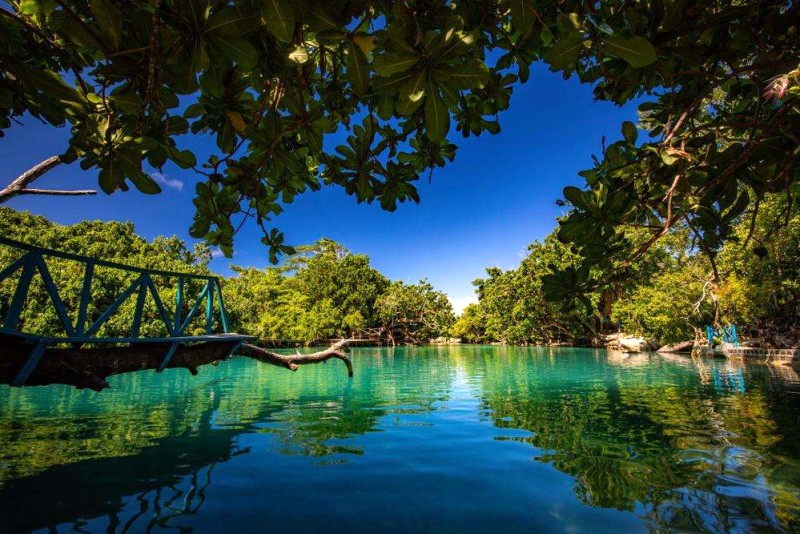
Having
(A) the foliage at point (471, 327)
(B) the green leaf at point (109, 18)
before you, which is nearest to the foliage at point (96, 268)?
(B) the green leaf at point (109, 18)

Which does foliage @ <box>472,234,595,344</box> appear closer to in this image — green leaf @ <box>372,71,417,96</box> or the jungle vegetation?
the jungle vegetation

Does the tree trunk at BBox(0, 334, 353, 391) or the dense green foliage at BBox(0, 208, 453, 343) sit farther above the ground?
the dense green foliage at BBox(0, 208, 453, 343)

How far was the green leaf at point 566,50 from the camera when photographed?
1753 mm

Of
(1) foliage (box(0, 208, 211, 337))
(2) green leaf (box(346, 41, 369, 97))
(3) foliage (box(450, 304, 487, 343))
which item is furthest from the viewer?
(3) foliage (box(450, 304, 487, 343))

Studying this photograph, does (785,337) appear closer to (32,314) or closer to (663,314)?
(663,314)

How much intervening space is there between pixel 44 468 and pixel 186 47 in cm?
571

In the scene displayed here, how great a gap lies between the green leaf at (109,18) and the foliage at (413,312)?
1829 inches

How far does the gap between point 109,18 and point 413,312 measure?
1985 inches

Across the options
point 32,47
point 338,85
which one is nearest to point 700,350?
point 338,85

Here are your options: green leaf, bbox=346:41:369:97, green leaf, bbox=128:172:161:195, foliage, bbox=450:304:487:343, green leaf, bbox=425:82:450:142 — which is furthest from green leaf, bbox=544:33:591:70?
foliage, bbox=450:304:487:343

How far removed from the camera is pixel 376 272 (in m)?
51.1

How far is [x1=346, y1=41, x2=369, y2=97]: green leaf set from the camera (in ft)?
5.99

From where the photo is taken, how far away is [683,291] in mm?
24547

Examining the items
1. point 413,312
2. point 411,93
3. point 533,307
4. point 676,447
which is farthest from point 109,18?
point 413,312
